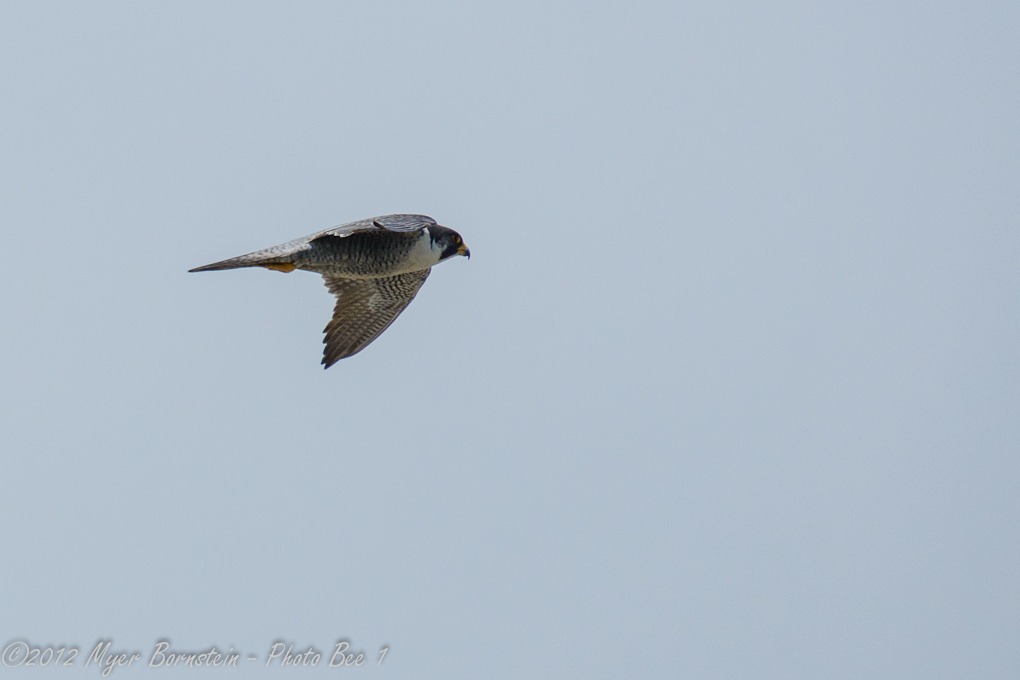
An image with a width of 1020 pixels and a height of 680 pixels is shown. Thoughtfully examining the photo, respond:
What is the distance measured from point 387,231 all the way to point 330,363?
2165 mm

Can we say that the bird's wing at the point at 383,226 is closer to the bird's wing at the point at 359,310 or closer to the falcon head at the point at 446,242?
the falcon head at the point at 446,242

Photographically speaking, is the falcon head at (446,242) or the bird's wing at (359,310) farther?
the bird's wing at (359,310)

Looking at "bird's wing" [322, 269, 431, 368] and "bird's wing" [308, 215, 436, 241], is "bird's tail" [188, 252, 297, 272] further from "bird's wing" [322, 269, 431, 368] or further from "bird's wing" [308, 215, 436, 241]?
"bird's wing" [322, 269, 431, 368]

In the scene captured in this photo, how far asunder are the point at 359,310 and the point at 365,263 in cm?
129

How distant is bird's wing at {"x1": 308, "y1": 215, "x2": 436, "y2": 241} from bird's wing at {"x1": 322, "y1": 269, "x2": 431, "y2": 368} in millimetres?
1057

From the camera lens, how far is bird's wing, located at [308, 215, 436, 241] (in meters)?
13.9

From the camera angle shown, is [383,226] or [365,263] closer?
[383,226]

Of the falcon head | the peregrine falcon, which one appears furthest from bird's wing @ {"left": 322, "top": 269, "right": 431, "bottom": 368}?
the falcon head

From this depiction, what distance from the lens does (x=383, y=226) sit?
13930mm

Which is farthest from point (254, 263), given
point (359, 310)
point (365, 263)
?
point (359, 310)

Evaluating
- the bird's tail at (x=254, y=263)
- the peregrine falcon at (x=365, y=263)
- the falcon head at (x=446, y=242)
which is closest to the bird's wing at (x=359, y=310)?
the peregrine falcon at (x=365, y=263)

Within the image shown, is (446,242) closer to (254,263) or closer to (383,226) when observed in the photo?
(383,226)

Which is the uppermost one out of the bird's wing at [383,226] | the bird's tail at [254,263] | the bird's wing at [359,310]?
the bird's wing at [383,226]

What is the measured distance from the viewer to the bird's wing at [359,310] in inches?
613
